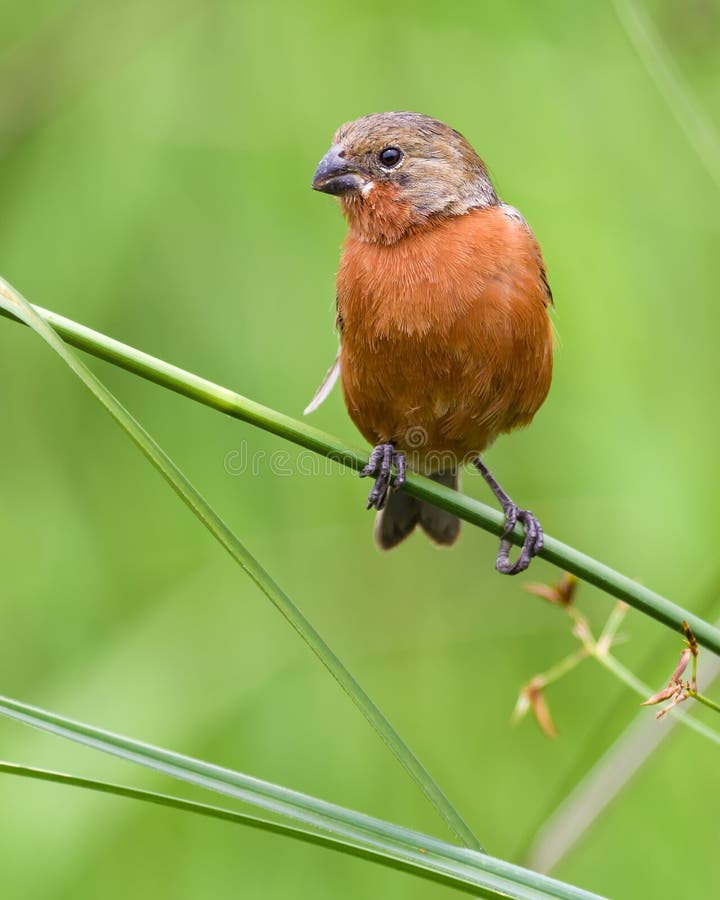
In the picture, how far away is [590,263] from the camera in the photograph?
459cm

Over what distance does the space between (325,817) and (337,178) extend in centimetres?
234

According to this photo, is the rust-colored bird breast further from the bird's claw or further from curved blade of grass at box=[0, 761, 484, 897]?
curved blade of grass at box=[0, 761, 484, 897]

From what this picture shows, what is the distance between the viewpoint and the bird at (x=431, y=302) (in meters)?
3.49

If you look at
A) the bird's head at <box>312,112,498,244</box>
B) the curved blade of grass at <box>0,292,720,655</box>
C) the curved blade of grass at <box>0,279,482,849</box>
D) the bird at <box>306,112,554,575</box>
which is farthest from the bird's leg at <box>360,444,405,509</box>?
the curved blade of grass at <box>0,279,482,849</box>

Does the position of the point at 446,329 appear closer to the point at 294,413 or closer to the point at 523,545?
the point at 523,545

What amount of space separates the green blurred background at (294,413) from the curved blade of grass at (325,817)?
2.30 meters

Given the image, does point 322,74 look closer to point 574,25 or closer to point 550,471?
point 574,25

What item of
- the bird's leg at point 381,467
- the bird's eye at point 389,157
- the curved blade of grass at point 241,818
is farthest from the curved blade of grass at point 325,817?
the bird's eye at point 389,157

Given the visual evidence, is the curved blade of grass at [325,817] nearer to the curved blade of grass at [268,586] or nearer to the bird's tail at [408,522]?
the curved blade of grass at [268,586]

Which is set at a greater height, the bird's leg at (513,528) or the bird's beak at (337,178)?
the bird's beak at (337,178)

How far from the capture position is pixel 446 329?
3.46 metres

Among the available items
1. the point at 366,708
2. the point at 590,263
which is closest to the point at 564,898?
the point at 366,708

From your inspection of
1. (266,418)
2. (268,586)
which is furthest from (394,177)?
(268,586)

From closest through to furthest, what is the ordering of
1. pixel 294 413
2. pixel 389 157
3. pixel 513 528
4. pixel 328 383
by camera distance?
pixel 513 528 < pixel 389 157 < pixel 328 383 < pixel 294 413
